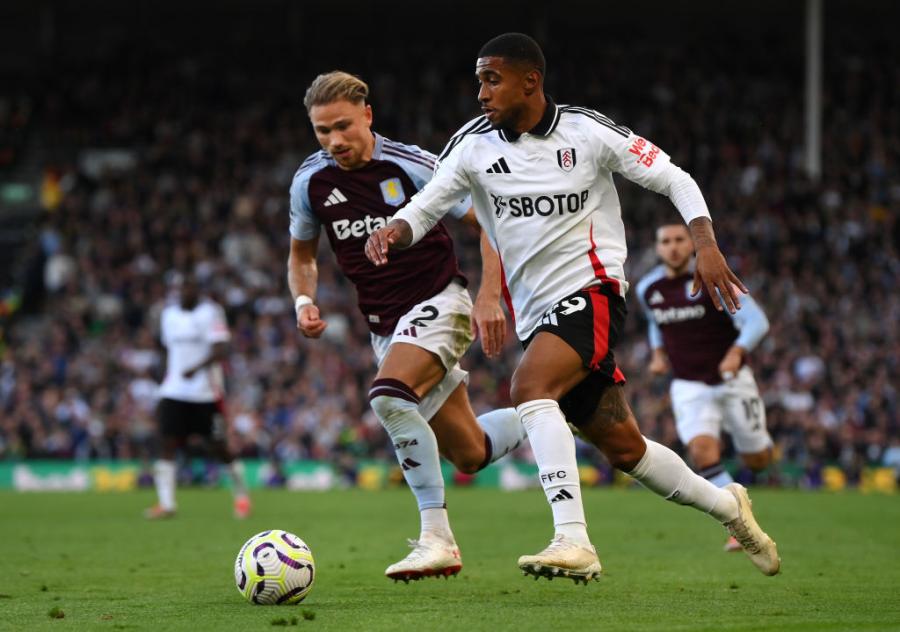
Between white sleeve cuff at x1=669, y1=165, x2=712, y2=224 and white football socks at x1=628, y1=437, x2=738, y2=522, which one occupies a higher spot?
white sleeve cuff at x1=669, y1=165, x2=712, y2=224

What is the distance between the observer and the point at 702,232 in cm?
611

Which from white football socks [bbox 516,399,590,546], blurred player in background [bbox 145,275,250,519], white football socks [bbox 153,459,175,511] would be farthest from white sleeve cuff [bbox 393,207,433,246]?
white football socks [bbox 153,459,175,511]

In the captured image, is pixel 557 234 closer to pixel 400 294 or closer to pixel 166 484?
pixel 400 294

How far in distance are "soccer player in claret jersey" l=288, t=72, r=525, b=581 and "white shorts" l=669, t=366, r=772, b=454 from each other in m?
3.59

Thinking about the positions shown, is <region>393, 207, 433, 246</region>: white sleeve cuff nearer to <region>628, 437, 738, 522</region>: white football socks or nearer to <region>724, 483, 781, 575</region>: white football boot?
<region>628, 437, 738, 522</region>: white football socks

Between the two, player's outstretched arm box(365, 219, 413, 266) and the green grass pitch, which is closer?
the green grass pitch

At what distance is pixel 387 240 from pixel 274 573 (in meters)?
1.70

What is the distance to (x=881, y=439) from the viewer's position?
2191 cm

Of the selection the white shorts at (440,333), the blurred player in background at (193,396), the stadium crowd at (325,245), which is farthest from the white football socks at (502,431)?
the stadium crowd at (325,245)

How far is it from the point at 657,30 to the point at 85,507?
955 inches

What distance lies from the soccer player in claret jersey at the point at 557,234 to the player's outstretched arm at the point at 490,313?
13 centimetres

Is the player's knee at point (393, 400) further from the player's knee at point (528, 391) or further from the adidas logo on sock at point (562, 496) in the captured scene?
the adidas logo on sock at point (562, 496)

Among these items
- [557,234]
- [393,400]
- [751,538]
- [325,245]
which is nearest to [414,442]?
[393,400]

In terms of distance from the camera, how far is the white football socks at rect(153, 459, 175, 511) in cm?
1475
